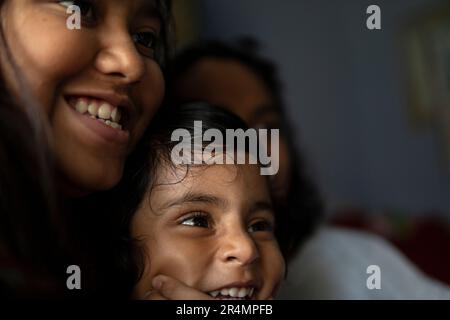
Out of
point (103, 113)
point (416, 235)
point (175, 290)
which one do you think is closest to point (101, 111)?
point (103, 113)

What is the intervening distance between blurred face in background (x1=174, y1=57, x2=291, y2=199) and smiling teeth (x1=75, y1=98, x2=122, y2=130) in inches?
13.9

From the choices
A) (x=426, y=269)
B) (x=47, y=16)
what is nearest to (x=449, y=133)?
(x=426, y=269)

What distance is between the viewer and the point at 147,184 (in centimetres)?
88

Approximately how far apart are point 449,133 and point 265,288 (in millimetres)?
2320

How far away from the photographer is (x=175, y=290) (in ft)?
2.63

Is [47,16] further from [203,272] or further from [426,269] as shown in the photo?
[426,269]

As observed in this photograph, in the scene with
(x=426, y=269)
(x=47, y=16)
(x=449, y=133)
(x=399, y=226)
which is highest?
(x=449, y=133)

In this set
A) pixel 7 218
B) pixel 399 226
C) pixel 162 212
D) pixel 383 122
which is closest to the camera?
pixel 7 218

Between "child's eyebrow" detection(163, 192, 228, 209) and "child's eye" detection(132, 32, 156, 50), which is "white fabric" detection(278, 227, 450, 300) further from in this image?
"child's eye" detection(132, 32, 156, 50)

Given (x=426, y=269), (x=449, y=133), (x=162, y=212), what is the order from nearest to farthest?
(x=162, y=212), (x=426, y=269), (x=449, y=133)

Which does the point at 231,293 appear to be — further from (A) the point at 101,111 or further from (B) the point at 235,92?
(B) the point at 235,92

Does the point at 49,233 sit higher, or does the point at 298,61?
the point at 298,61

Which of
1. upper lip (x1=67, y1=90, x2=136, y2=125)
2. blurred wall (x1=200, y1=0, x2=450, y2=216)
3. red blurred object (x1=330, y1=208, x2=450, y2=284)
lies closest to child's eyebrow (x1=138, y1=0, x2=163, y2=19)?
upper lip (x1=67, y1=90, x2=136, y2=125)
